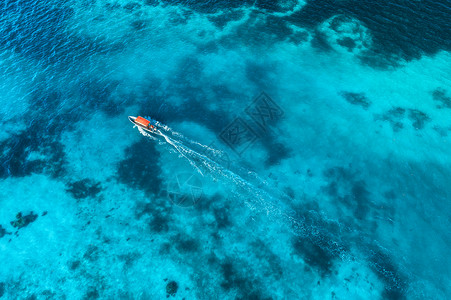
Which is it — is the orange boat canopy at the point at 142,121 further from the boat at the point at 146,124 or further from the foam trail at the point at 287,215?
the foam trail at the point at 287,215

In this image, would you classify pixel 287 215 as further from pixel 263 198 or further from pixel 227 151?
pixel 227 151

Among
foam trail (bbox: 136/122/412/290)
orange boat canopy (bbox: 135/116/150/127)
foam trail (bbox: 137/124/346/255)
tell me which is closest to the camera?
foam trail (bbox: 136/122/412/290)

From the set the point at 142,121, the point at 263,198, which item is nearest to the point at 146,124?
the point at 142,121

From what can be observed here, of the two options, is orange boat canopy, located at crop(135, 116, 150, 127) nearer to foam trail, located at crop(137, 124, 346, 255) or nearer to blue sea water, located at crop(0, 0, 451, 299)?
blue sea water, located at crop(0, 0, 451, 299)

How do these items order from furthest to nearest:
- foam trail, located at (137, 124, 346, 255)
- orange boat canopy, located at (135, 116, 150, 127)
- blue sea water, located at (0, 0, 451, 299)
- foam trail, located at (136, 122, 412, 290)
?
orange boat canopy, located at (135, 116, 150, 127), foam trail, located at (137, 124, 346, 255), foam trail, located at (136, 122, 412, 290), blue sea water, located at (0, 0, 451, 299)

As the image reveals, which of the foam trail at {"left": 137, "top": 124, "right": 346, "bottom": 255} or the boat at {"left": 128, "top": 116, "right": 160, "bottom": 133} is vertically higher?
the boat at {"left": 128, "top": 116, "right": 160, "bottom": 133}

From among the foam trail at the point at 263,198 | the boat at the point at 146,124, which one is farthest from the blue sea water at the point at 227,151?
the boat at the point at 146,124

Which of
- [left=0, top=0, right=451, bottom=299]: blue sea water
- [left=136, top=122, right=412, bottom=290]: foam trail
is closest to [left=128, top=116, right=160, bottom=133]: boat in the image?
[left=0, top=0, right=451, bottom=299]: blue sea water

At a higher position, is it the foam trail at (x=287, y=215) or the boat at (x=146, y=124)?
the boat at (x=146, y=124)
